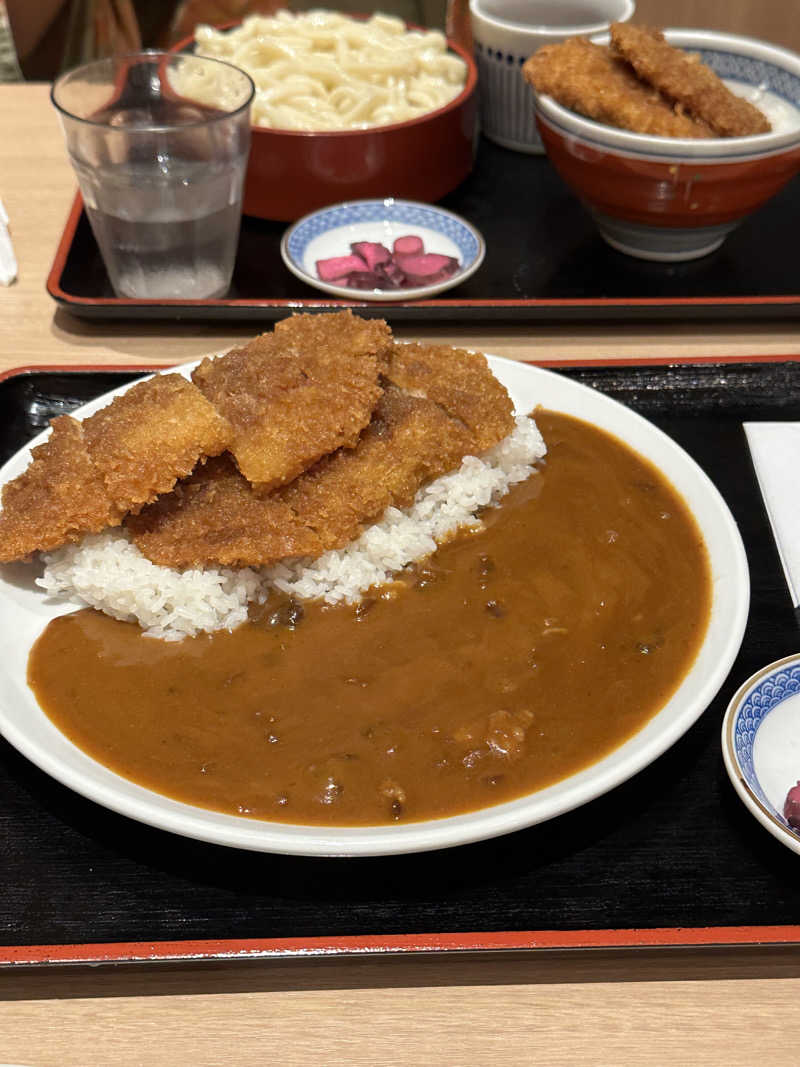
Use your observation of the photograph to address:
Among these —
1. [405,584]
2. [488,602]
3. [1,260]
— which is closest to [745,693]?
[488,602]

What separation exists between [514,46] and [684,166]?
105cm

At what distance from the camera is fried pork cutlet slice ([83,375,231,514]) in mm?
1813

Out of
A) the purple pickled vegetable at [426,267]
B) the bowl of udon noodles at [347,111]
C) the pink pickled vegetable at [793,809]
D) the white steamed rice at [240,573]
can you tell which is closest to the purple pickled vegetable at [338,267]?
the purple pickled vegetable at [426,267]

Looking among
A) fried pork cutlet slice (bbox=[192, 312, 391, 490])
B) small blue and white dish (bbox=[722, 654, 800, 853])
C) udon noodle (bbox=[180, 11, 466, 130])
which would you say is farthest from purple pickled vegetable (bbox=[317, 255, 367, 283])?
small blue and white dish (bbox=[722, 654, 800, 853])

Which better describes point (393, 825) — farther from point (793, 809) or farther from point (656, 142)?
point (656, 142)

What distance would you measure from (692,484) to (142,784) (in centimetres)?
124

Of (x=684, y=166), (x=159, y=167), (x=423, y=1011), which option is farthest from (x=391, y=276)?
(x=423, y=1011)

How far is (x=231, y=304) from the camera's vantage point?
2672mm

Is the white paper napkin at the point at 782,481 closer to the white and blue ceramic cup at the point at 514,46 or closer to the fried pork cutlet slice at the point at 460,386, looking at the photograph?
the fried pork cutlet slice at the point at 460,386

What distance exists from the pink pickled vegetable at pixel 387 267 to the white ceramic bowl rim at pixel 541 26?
0.91m

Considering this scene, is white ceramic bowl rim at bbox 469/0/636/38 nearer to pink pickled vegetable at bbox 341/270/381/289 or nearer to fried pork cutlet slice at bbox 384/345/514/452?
pink pickled vegetable at bbox 341/270/381/289

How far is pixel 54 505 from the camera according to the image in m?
1.83

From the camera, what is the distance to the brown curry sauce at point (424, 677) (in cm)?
153

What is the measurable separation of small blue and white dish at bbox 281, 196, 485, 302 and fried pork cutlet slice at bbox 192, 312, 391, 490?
0.63 meters
